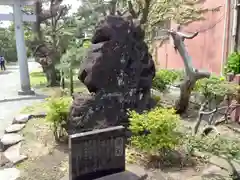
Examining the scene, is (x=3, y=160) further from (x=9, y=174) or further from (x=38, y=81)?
(x=38, y=81)

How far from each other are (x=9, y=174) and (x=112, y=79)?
225 centimetres

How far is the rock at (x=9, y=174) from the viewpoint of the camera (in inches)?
149

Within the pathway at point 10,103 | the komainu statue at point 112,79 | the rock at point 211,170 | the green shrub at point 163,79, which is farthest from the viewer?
the green shrub at point 163,79

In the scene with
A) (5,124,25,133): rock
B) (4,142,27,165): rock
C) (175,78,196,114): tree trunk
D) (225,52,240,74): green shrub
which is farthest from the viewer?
(175,78,196,114): tree trunk

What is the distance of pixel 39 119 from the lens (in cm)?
654

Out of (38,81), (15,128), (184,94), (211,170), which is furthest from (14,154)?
(38,81)

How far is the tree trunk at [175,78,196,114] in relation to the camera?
6.64 m

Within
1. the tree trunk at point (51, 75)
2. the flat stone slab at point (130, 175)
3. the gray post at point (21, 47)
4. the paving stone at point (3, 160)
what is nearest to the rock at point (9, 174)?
the paving stone at point (3, 160)

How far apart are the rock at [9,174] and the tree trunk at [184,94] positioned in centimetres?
434

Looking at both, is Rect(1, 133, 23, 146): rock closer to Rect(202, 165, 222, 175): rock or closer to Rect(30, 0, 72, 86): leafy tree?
Rect(202, 165, 222, 175): rock

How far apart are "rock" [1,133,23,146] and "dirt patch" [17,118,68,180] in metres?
0.13

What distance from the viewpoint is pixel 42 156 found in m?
4.49

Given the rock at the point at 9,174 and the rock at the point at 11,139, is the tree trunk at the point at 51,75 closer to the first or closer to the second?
the rock at the point at 11,139

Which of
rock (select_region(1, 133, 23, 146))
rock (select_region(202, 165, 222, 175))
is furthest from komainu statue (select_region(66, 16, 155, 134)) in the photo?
rock (select_region(202, 165, 222, 175))
